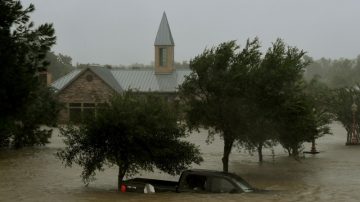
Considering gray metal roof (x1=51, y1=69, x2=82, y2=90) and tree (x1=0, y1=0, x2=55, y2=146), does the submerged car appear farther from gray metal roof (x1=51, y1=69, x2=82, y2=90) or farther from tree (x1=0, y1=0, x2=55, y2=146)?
gray metal roof (x1=51, y1=69, x2=82, y2=90)

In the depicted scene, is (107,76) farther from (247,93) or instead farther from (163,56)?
(247,93)

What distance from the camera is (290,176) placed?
26547 millimetres

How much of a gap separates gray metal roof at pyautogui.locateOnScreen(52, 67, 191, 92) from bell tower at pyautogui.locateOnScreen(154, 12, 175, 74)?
36.6 inches

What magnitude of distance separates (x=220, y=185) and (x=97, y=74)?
49.1 metres

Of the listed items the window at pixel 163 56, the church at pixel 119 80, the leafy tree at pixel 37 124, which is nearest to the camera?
the leafy tree at pixel 37 124

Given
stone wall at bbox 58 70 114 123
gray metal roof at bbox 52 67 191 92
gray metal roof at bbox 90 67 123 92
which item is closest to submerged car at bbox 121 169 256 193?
gray metal roof at bbox 90 67 123 92

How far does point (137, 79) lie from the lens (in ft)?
235

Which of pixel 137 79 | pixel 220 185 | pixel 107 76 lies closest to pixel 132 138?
pixel 220 185

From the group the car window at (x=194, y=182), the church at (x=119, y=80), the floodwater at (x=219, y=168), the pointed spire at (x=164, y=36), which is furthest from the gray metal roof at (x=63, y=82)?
the car window at (x=194, y=182)

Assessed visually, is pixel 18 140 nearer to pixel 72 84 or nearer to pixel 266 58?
pixel 266 58

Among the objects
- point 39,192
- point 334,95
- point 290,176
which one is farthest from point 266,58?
point 334,95

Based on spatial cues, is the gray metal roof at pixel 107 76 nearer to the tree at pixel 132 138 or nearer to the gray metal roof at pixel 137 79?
the gray metal roof at pixel 137 79

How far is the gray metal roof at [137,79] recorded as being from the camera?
68.8 meters

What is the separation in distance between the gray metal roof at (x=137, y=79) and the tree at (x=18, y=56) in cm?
5054
